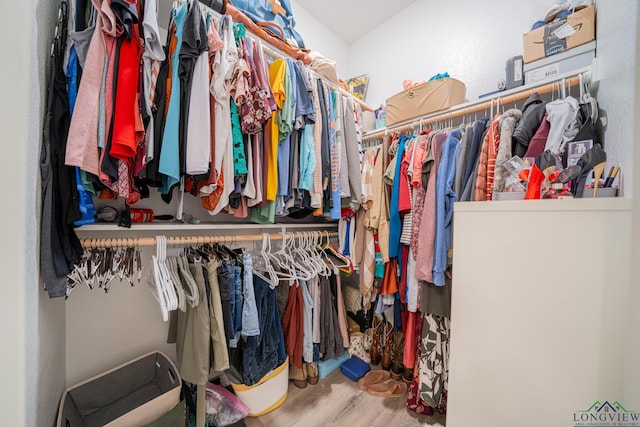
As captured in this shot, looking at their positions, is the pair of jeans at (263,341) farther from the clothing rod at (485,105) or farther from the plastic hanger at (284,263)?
the clothing rod at (485,105)

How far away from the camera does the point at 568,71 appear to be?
109 cm

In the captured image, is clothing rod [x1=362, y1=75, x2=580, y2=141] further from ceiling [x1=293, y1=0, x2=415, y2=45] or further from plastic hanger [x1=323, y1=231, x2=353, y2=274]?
ceiling [x1=293, y1=0, x2=415, y2=45]

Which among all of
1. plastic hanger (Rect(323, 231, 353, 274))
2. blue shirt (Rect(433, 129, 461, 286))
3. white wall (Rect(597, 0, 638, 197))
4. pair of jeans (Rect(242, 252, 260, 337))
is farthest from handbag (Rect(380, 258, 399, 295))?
white wall (Rect(597, 0, 638, 197))

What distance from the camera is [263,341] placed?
128 cm

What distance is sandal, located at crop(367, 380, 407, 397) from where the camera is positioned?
4.96 ft

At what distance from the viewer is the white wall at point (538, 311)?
1.64 ft

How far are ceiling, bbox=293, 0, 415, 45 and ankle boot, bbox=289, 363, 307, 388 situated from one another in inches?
114

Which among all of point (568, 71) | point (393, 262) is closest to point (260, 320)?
point (393, 262)

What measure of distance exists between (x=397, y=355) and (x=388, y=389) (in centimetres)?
24

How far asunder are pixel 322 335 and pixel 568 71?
6.45 ft

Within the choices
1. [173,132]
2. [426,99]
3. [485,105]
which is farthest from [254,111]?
[485,105]

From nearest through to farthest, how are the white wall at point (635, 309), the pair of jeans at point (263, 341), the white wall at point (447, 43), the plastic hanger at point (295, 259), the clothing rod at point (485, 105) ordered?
the white wall at point (635, 309)
the clothing rod at point (485, 105)
the pair of jeans at point (263, 341)
the plastic hanger at point (295, 259)
the white wall at point (447, 43)

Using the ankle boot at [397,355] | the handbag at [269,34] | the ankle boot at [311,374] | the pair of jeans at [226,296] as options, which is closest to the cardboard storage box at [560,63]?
the handbag at [269,34]

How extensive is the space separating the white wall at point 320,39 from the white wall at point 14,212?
1963mm
